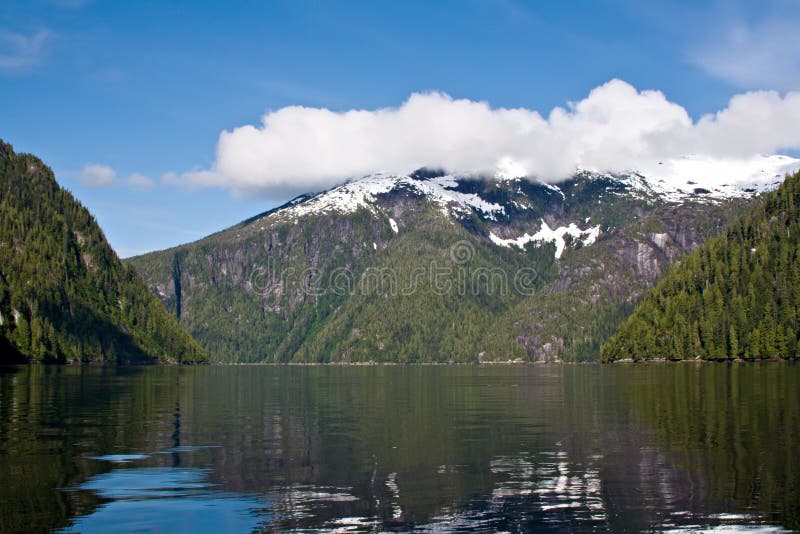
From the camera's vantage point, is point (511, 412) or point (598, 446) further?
point (511, 412)

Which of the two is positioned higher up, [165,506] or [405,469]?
[165,506]

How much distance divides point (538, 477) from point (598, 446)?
39.5ft

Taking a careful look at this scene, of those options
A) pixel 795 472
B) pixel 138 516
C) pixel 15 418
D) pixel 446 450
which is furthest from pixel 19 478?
pixel 795 472

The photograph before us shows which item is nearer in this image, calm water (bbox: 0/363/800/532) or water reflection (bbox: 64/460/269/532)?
water reflection (bbox: 64/460/269/532)

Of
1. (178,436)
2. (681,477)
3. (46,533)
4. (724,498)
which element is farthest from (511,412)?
(46,533)

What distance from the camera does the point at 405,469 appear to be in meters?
43.1

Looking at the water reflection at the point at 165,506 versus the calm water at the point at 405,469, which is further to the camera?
the calm water at the point at 405,469

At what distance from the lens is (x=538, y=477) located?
40.4 metres

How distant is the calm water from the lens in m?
31.8

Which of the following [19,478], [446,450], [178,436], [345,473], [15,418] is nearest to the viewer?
[19,478]

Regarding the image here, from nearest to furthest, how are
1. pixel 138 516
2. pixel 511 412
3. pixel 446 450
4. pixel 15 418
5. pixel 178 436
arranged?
pixel 138 516 < pixel 446 450 < pixel 178 436 < pixel 15 418 < pixel 511 412

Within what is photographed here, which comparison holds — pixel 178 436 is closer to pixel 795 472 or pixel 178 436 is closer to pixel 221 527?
pixel 221 527

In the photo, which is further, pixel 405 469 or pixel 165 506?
pixel 405 469

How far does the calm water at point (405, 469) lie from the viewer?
31797 millimetres
